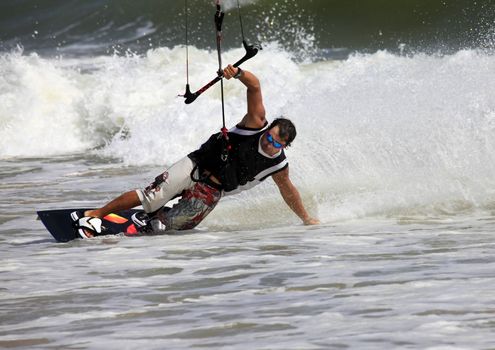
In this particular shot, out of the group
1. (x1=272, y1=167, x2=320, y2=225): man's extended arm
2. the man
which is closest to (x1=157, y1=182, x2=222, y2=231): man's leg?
the man

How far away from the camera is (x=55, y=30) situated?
27.2 m

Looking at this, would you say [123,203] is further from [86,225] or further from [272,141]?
[272,141]

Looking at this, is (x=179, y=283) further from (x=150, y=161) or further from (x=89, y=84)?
(x=89, y=84)

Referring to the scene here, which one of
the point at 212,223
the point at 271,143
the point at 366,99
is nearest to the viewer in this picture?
the point at 271,143

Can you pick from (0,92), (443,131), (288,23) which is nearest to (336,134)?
(443,131)

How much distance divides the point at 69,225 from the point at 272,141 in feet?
5.43

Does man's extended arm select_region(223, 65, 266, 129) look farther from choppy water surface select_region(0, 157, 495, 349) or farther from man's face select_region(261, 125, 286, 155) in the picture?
choppy water surface select_region(0, 157, 495, 349)

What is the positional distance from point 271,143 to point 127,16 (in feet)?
66.3

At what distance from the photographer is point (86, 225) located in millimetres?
7828

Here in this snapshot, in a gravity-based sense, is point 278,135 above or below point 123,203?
above

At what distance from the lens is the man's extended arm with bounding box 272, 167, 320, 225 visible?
7762mm

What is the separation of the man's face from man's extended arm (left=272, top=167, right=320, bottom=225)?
0.24 metres

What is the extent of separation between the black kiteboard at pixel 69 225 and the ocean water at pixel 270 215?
0.13 metres

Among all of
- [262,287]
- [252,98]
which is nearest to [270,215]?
[252,98]
